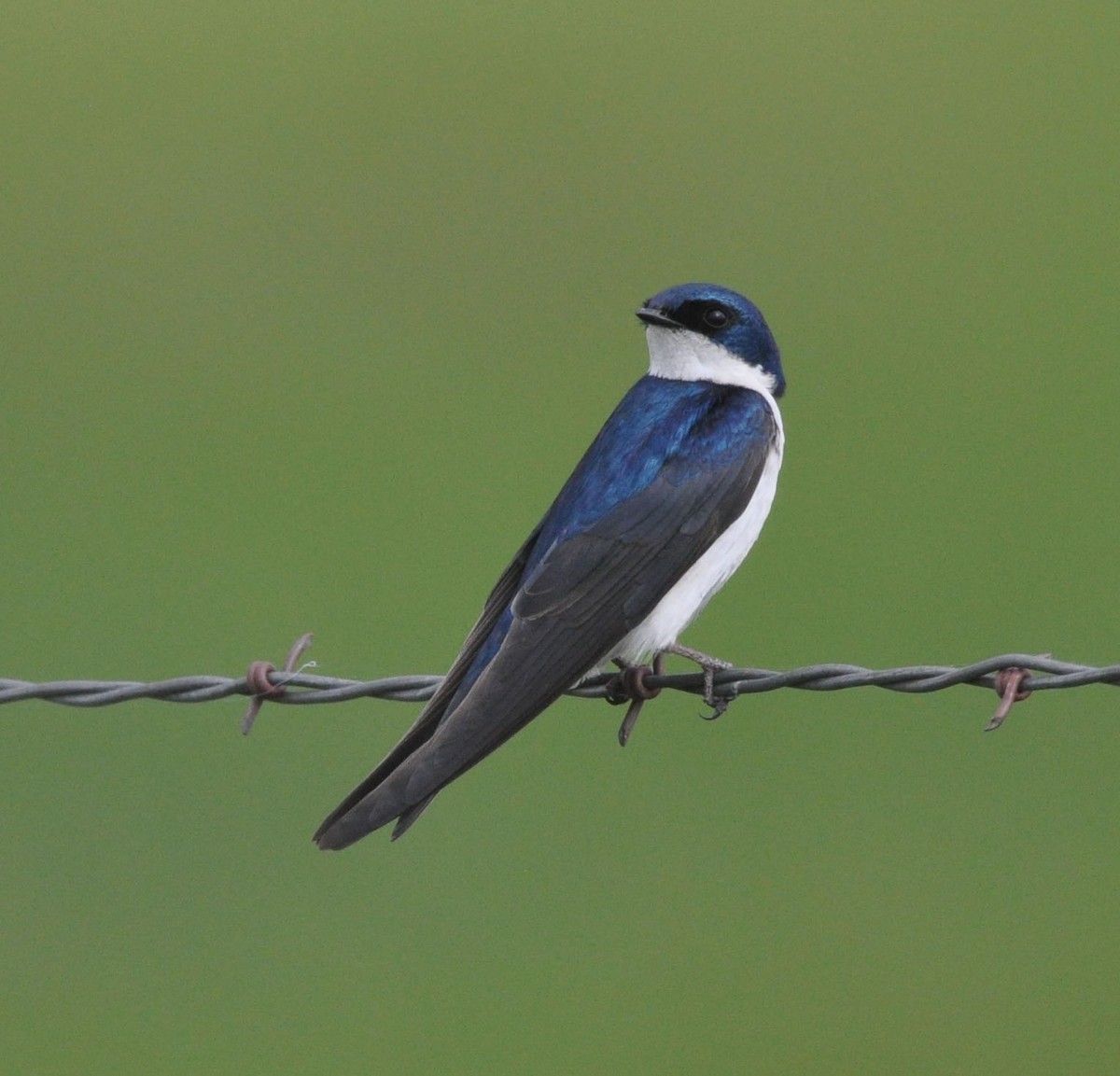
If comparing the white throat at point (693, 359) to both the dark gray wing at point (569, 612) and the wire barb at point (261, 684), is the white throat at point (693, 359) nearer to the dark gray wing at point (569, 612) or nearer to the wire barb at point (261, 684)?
the dark gray wing at point (569, 612)

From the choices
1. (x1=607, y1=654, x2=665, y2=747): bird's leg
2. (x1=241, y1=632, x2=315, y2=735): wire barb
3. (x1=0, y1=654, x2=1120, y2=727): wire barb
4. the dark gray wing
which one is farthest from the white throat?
(x1=241, y1=632, x2=315, y2=735): wire barb

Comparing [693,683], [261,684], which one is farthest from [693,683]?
[261,684]

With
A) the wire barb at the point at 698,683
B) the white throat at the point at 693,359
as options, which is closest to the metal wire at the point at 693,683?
the wire barb at the point at 698,683

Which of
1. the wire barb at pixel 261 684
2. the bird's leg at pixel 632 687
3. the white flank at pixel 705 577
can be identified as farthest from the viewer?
the white flank at pixel 705 577

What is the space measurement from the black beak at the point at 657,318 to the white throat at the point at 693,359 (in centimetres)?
1

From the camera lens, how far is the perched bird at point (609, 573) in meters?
3.47

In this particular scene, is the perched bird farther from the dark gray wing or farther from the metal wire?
the metal wire

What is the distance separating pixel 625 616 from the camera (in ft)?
12.2

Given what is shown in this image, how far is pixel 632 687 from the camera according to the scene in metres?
3.80

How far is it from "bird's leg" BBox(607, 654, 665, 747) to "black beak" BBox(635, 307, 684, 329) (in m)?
0.73

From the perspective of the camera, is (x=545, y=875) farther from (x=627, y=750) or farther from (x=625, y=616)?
(x=625, y=616)

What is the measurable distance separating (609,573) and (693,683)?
10.1 inches

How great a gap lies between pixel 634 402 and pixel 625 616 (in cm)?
53

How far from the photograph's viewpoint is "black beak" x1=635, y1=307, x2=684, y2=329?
4.24 meters
